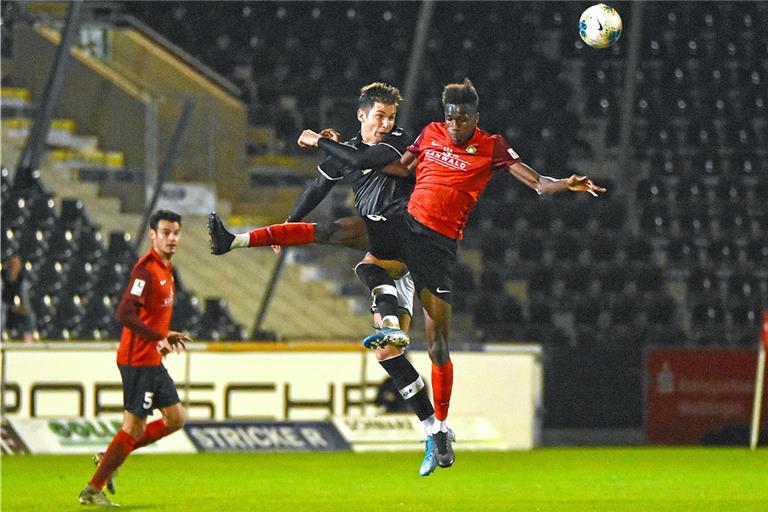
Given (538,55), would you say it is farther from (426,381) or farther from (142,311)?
(142,311)

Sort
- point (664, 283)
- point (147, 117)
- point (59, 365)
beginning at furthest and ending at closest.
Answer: point (664, 283) → point (147, 117) → point (59, 365)

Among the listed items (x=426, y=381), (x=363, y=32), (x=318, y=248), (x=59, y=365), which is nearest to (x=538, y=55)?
(x=363, y=32)

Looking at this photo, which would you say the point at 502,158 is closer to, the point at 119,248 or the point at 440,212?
the point at 440,212

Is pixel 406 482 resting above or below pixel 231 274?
below

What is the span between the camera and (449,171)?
9250 mm

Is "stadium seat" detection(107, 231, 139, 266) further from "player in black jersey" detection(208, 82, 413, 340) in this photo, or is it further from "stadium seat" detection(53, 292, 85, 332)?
"player in black jersey" detection(208, 82, 413, 340)

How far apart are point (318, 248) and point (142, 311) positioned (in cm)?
1038

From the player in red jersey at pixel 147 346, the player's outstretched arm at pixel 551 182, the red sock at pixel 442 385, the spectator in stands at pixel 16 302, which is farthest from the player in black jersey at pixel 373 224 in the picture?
the spectator in stands at pixel 16 302

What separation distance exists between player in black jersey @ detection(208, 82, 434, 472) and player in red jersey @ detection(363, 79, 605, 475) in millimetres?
119

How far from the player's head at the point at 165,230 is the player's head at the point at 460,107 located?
6.42ft

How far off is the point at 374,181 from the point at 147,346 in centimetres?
180

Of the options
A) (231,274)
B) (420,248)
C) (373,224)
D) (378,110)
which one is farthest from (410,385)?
(231,274)

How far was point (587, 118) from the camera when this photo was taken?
24.0 m

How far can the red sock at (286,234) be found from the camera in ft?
29.8
